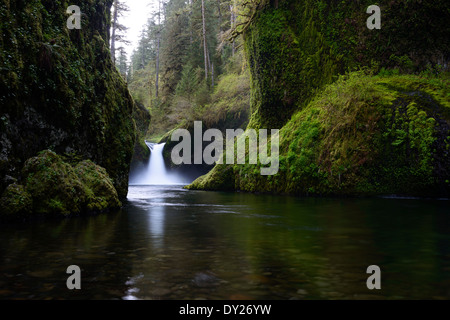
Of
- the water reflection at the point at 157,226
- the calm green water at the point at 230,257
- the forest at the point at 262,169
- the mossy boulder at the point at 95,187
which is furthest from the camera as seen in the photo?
the mossy boulder at the point at 95,187

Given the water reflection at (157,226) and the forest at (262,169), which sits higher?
the forest at (262,169)

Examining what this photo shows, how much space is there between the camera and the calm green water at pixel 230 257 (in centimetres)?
296

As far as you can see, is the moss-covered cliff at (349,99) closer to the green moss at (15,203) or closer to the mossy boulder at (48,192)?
the mossy boulder at (48,192)

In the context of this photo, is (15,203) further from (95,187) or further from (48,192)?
(95,187)

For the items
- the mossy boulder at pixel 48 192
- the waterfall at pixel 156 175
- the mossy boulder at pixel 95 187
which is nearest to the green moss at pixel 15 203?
the mossy boulder at pixel 48 192

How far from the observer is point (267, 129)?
17.8 meters

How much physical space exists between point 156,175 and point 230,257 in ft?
77.8

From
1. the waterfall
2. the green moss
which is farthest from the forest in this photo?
the waterfall

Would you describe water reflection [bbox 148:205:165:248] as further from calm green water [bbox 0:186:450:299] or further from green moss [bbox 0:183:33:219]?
green moss [bbox 0:183:33:219]

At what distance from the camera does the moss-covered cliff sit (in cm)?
1116

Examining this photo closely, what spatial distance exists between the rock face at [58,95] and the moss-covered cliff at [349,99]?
6.94 meters

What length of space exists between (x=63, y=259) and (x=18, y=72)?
4.96m

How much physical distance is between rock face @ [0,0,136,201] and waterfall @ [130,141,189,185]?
1492 cm

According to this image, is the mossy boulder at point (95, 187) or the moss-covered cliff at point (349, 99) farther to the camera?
the moss-covered cliff at point (349, 99)
